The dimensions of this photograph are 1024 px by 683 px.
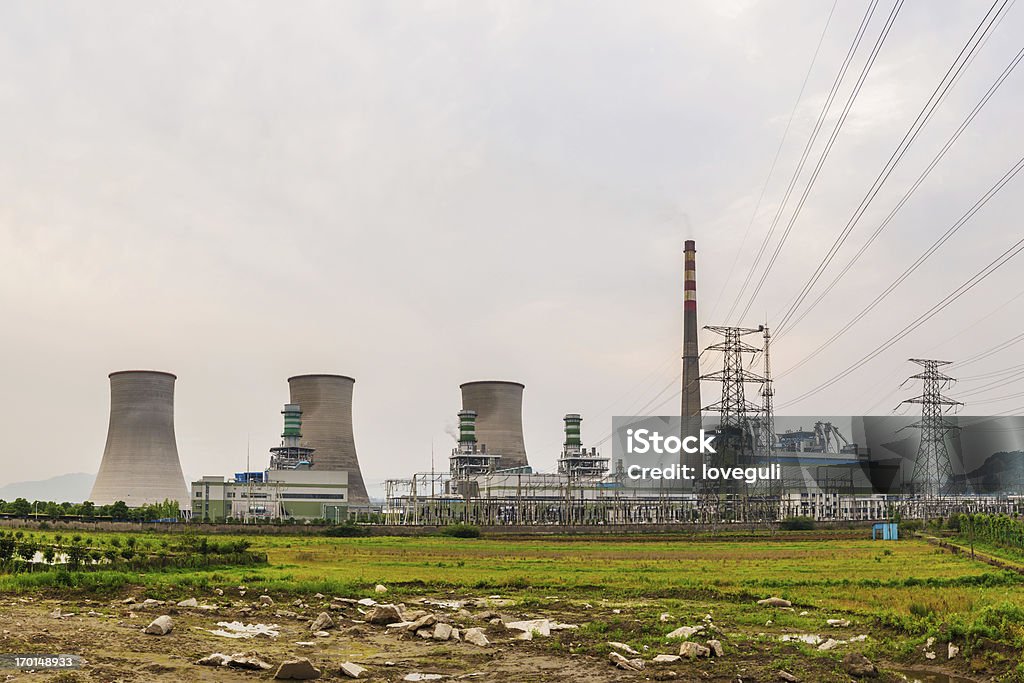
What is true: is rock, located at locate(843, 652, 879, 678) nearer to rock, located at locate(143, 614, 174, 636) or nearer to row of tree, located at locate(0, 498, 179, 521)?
rock, located at locate(143, 614, 174, 636)

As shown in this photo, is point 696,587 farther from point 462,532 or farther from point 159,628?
point 462,532

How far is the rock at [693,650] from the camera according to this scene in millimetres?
12273

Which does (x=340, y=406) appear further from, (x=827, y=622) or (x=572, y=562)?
(x=827, y=622)

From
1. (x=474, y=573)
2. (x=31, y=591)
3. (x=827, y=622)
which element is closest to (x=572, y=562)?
(x=474, y=573)

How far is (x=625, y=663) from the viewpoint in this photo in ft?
38.5

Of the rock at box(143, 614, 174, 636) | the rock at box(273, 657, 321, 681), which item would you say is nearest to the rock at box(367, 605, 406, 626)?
the rock at box(143, 614, 174, 636)

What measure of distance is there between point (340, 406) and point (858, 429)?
261 ft

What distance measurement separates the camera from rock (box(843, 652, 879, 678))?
11.5m

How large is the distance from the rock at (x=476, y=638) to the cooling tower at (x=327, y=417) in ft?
234

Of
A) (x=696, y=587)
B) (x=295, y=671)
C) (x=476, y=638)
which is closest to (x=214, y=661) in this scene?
(x=295, y=671)

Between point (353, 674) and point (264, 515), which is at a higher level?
point (353, 674)

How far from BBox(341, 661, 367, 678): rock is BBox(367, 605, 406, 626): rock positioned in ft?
12.6

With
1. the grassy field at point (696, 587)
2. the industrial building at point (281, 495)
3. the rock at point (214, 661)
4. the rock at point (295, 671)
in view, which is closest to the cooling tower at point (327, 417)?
the industrial building at point (281, 495)

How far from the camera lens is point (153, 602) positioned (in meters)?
16.0
